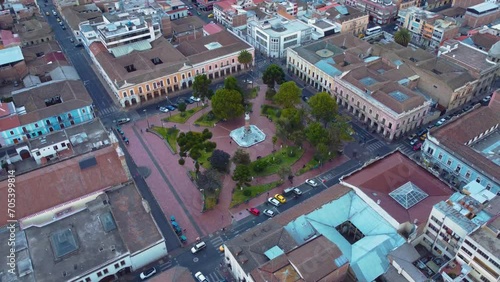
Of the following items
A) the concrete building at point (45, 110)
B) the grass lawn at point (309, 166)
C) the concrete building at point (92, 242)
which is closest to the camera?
the concrete building at point (92, 242)

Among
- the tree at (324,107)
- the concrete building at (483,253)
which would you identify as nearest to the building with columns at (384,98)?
the tree at (324,107)

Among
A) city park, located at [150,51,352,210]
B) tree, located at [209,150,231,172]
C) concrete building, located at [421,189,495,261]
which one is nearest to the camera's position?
concrete building, located at [421,189,495,261]

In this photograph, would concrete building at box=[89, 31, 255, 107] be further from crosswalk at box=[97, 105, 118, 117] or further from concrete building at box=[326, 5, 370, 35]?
concrete building at box=[326, 5, 370, 35]

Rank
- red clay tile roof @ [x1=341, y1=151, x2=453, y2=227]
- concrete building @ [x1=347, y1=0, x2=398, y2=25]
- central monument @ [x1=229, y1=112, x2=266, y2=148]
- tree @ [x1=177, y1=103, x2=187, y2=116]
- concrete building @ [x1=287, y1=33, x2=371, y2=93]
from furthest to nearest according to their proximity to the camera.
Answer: concrete building @ [x1=347, y1=0, x2=398, y2=25] → concrete building @ [x1=287, y1=33, x2=371, y2=93] → tree @ [x1=177, y1=103, x2=187, y2=116] → central monument @ [x1=229, y1=112, x2=266, y2=148] → red clay tile roof @ [x1=341, y1=151, x2=453, y2=227]

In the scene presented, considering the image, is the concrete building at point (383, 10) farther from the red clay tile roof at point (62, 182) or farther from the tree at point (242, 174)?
the red clay tile roof at point (62, 182)

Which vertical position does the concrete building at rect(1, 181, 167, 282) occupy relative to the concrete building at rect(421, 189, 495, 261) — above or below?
below

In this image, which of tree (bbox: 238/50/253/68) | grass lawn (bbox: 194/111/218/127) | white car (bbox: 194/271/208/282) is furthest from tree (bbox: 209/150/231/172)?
tree (bbox: 238/50/253/68)

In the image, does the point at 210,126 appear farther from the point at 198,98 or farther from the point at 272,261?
the point at 272,261

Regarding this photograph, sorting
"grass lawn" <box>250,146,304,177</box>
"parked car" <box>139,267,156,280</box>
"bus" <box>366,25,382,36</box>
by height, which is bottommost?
"parked car" <box>139,267,156,280</box>
